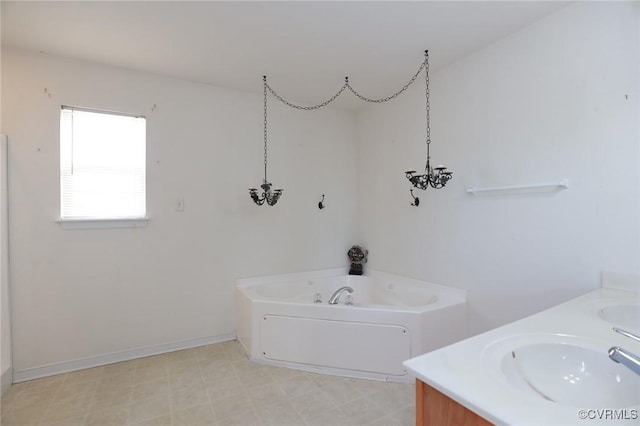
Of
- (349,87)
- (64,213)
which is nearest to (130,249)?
(64,213)

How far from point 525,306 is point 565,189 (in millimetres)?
774

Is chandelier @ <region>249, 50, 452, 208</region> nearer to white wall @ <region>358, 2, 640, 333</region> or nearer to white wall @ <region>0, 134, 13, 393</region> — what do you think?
white wall @ <region>358, 2, 640, 333</region>

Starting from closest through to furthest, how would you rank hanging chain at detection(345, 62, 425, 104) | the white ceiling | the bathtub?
1. the white ceiling
2. the bathtub
3. hanging chain at detection(345, 62, 425, 104)

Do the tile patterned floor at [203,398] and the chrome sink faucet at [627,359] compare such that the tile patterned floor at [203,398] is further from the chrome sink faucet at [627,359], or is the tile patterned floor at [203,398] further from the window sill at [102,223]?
the chrome sink faucet at [627,359]

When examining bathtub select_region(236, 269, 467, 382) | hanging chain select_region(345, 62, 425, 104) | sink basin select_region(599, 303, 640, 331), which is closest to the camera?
sink basin select_region(599, 303, 640, 331)

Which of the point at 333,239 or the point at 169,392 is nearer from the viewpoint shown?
the point at 169,392

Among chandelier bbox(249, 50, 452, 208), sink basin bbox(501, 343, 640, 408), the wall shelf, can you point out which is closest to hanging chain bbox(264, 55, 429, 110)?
chandelier bbox(249, 50, 452, 208)

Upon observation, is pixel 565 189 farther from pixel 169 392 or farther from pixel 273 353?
pixel 169 392

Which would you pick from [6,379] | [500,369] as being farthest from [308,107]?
[6,379]

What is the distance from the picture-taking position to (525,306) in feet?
6.71

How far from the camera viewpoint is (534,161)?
200 cm

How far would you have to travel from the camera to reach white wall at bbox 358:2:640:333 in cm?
165
